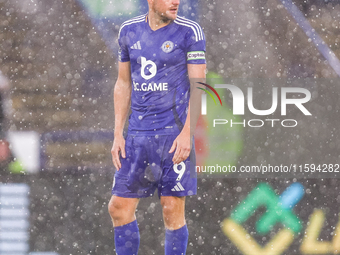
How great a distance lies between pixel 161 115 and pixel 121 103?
323 mm

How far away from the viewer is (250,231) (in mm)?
2938

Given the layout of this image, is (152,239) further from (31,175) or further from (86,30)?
(86,30)

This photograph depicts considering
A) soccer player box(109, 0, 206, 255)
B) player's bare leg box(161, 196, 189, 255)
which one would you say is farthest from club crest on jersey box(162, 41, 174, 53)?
player's bare leg box(161, 196, 189, 255)

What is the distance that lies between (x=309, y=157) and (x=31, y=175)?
2050 mm

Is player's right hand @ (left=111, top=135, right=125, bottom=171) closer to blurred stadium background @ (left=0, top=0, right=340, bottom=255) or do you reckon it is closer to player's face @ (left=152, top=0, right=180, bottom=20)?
blurred stadium background @ (left=0, top=0, right=340, bottom=255)

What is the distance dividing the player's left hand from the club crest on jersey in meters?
0.51

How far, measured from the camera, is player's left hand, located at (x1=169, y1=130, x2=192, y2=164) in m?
2.45

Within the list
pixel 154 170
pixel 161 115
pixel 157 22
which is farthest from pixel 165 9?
pixel 154 170

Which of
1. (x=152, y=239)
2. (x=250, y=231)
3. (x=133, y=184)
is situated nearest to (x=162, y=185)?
(x=133, y=184)

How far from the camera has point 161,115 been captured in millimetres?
2480

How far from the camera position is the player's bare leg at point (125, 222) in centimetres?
255

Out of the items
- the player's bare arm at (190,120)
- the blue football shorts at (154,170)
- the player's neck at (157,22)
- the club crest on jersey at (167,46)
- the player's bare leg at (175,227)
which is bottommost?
the player's bare leg at (175,227)

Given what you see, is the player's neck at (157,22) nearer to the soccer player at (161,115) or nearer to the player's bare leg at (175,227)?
the soccer player at (161,115)

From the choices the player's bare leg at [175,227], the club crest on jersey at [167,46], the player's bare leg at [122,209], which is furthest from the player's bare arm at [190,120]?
the player's bare leg at [122,209]
